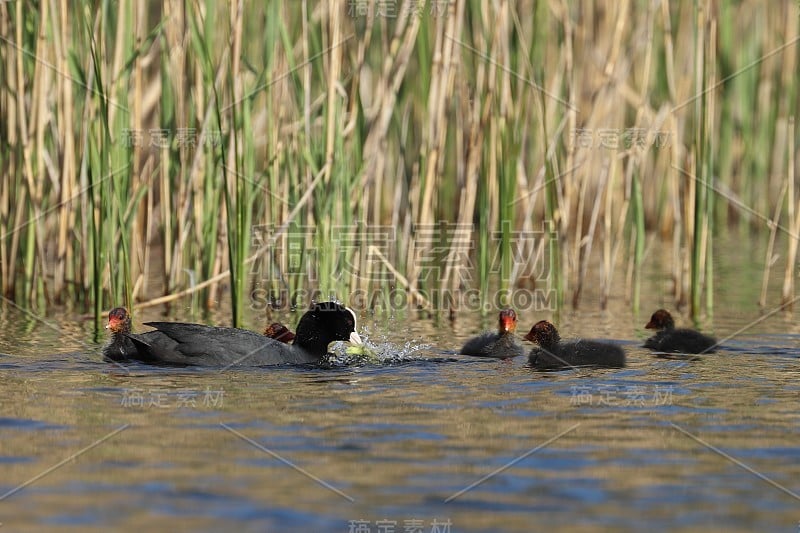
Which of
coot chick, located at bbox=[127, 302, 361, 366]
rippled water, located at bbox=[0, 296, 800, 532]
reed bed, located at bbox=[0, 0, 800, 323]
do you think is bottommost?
rippled water, located at bbox=[0, 296, 800, 532]

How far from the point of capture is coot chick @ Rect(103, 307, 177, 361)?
7238mm

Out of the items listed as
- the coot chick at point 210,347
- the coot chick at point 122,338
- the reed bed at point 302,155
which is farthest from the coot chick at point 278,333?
the coot chick at point 122,338

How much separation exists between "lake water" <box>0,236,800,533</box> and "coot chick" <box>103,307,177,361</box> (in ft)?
0.43

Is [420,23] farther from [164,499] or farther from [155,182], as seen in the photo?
[164,499]

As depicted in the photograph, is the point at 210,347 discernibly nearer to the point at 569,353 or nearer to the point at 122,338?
the point at 122,338

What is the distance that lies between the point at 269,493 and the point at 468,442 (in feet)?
3.48

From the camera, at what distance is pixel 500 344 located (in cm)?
767

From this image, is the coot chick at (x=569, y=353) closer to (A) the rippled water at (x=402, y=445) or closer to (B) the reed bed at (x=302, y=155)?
(A) the rippled water at (x=402, y=445)

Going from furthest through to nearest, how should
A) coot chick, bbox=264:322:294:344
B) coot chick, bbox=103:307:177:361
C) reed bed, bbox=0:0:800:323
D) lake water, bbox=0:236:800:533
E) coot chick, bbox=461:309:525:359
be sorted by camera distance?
reed bed, bbox=0:0:800:323 < coot chick, bbox=264:322:294:344 < coot chick, bbox=461:309:525:359 < coot chick, bbox=103:307:177:361 < lake water, bbox=0:236:800:533

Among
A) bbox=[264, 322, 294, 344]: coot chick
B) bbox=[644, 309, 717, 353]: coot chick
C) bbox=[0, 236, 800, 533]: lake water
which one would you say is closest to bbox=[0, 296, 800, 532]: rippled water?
bbox=[0, 236, 800, 533]: lake water

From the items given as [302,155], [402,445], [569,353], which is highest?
[302,155]

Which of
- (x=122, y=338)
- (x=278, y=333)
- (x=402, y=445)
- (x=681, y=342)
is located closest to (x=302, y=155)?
(x=278, y=333)

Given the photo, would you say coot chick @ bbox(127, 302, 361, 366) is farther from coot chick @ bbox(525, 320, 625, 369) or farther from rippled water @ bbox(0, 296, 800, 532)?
coot chick @ bbox(525, 320, 625, 369)

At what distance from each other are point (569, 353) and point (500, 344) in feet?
1.71
